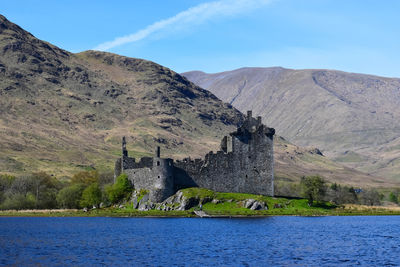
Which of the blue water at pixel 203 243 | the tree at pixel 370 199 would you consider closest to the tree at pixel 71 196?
the blue water at pixel 203 243

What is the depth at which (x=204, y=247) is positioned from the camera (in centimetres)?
5284

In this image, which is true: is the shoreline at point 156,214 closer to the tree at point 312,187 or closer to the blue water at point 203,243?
the blue water at point 203,243

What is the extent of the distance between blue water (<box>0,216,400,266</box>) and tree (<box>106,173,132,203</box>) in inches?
462

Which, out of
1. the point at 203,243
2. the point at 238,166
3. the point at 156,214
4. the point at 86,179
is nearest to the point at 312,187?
the point at 238,166

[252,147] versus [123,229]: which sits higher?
[252,147]

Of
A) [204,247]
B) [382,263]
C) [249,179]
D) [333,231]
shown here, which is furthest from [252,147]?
[382,263]

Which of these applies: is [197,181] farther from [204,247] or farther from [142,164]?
[204,247]

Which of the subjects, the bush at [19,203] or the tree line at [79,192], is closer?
the tree line at [79,192]

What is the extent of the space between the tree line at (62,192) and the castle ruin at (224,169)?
3696 mm

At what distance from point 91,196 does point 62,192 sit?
327 inches

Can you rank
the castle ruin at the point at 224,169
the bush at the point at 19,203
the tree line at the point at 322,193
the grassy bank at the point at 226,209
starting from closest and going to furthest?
the grassy bank at the point at 226,209
the castle ruin at the point at 224,169
the tree line at the point at 322,193
the bush at the point at 19,203

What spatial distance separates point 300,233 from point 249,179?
2919 cm

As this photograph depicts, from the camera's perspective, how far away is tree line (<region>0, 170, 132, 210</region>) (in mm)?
95350

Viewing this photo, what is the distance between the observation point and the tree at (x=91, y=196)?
98125 millimetres
